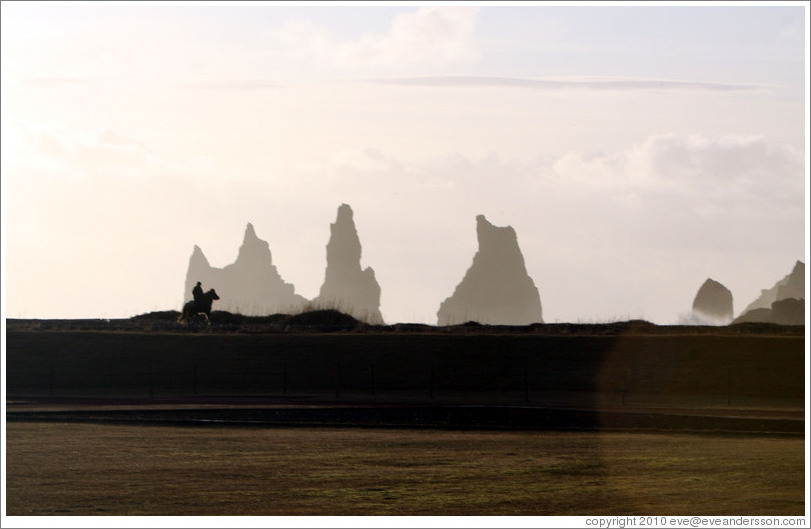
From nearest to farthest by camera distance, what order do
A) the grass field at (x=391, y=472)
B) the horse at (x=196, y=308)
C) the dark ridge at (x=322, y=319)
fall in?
the grass field at (x=391, y=472), the horse at (x=196, y=308), the dark ridge at (x=322, y=319)

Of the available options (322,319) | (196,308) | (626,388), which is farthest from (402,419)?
(322,319)

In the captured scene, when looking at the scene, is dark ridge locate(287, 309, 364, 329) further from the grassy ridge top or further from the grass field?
the grass field

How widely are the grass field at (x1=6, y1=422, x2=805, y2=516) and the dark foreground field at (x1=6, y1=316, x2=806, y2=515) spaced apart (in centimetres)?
7

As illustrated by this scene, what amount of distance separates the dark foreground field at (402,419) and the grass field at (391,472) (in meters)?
0.07

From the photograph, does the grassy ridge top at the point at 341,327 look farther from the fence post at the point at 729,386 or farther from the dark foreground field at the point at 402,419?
the fence post at the point at 729,386

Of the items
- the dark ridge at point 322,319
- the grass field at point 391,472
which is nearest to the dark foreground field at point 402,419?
the grass field at point 391,472

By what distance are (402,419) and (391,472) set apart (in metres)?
10.1

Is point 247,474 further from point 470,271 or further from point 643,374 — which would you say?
point 470,271

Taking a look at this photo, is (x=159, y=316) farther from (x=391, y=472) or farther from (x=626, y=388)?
(x=391, y=472)

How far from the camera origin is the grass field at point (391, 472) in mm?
17656

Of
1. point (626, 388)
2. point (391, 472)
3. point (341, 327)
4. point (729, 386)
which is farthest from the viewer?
point (341, 327)

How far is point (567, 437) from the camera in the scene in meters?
27.2

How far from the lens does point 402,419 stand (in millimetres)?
31047

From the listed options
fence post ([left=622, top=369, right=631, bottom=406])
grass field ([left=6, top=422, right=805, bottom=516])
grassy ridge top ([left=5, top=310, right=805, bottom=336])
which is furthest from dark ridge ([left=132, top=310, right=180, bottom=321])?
grass field ([left=6, top=422, right=805, bottom=516])
